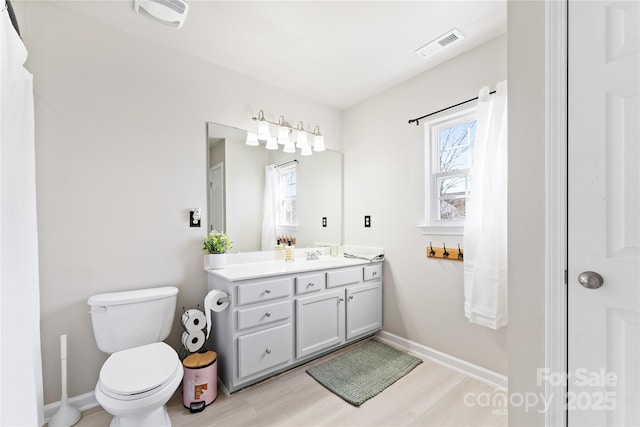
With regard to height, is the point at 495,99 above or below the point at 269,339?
above

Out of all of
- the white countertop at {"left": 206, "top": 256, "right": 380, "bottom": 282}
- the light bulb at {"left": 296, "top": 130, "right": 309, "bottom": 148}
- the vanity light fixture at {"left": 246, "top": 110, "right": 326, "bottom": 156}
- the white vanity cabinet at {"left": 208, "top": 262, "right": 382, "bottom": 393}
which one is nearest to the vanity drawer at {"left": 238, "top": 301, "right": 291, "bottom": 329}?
the white vanity cabinet at {"left": 208, "top": 262, "right": 382, "bottom": 393}

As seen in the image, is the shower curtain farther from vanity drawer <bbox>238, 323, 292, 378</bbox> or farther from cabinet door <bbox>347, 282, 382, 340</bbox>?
cabinet door <bbox>347, 282, 382, 340</bbox>

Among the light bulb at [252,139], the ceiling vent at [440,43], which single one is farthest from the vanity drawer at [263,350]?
the ceiling vent at [440,43]

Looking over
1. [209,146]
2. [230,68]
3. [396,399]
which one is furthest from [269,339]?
[230,68]

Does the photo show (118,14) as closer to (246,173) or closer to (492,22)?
(246,173)

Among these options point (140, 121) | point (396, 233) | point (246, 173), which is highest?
point (140, 121)

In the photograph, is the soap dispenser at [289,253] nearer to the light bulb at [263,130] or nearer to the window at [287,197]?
the window at [287,197]

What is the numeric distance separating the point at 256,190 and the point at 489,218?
189 centimetres

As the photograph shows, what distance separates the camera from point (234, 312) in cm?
183

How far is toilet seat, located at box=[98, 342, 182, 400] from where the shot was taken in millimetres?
1286

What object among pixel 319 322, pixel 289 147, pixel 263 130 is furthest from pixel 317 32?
pixel 319 322

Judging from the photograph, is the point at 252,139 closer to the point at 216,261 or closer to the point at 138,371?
the point at 216,261

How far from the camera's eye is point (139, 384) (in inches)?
52.0
